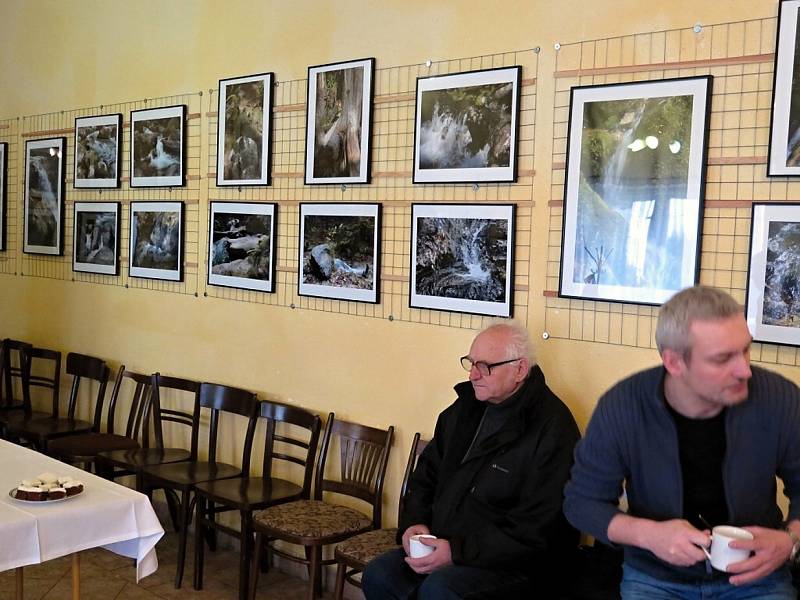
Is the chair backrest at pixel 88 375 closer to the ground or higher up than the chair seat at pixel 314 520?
higher up

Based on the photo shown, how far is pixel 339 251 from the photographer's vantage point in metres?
4.22

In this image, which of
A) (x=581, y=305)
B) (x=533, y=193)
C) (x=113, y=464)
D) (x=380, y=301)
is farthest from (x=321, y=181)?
(x=113, y=464)

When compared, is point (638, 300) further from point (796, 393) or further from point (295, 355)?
point (295, 355)

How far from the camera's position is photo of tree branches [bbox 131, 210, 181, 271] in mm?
5125

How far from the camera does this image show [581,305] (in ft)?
11.1

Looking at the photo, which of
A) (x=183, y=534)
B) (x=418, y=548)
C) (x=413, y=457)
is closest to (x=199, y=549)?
(x=183, y=534)

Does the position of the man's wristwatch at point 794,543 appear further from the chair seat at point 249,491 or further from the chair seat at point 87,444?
the chair seat at point 87,444

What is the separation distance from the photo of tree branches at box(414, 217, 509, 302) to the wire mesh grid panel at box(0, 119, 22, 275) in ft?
12.6

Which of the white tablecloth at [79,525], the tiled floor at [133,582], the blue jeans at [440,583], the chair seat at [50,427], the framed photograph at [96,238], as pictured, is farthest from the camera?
the framed photograph at [96,238]

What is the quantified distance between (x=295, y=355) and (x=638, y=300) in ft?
6.30

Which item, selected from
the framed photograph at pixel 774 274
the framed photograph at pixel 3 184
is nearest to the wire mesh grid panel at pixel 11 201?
the framed photograph at pixel 3 184

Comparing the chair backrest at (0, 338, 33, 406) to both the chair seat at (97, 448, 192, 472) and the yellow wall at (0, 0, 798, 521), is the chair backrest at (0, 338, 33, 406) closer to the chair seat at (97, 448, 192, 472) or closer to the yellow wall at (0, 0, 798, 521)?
the yellow wall at (0, 0, 798, 521)

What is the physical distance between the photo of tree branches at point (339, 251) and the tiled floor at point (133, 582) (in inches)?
59.1

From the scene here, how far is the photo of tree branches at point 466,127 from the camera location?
3.56 meters
